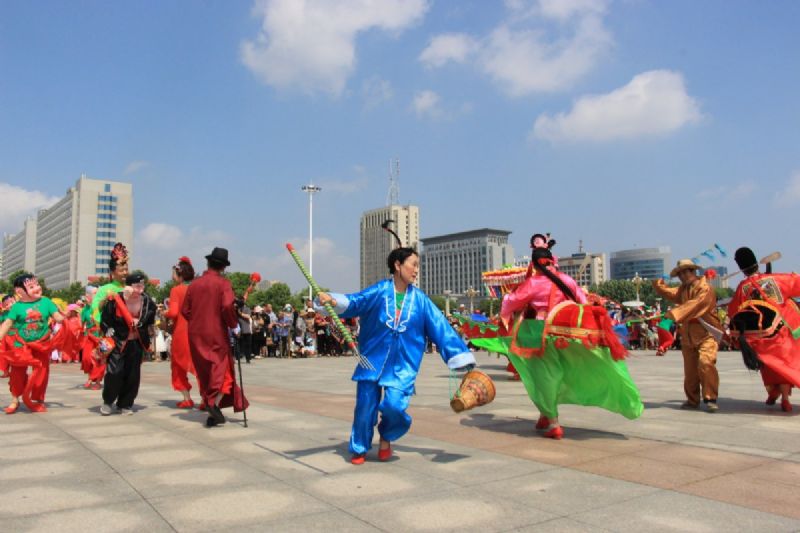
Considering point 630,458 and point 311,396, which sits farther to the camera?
point 311,396

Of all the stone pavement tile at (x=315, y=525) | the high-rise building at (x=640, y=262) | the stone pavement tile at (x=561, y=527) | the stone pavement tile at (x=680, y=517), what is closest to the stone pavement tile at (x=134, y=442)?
the stone pavement tile at (x=315, y=525)

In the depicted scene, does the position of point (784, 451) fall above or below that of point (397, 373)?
below

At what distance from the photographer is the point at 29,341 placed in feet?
24.6

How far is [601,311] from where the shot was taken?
17.9 feet

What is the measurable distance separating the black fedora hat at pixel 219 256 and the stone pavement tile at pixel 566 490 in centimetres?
413

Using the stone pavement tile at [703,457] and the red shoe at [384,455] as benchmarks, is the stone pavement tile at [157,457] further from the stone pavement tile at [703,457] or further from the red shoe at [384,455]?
the stone pavement tile at [703,457]

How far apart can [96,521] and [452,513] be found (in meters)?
1.89

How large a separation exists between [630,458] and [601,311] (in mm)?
1256

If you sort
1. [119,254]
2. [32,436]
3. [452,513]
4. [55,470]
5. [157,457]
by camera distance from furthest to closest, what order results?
[119,254] → [32,436] → [157,457] → [55,470] → [452,513]

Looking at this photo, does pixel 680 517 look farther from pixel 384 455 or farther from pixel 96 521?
pixel 96 521

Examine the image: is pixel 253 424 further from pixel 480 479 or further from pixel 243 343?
pixel 243 343

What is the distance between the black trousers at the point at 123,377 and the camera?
7336mm

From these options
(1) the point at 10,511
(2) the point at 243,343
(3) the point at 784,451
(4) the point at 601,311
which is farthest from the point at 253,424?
(2) the point at 243,343

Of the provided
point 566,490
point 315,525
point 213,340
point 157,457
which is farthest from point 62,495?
point 566,490
